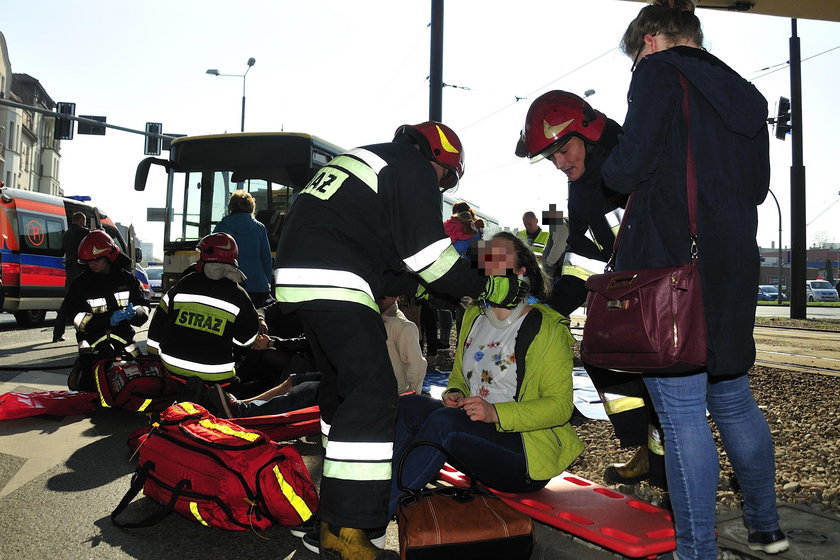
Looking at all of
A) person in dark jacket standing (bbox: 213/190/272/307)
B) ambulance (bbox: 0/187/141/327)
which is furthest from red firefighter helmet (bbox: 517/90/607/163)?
ambulance (bbox: 0/187/141/327)

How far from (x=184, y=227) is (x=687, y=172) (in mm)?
8804

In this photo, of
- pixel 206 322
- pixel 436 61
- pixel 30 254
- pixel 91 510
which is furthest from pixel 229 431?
pixel 30 254

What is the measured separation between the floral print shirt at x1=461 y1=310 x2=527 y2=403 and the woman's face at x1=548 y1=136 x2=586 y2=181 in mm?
692

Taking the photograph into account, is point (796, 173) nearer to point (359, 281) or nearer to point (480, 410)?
point (480, 410)

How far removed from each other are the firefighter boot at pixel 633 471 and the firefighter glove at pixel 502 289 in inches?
42.2

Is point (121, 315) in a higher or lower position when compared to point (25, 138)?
lower

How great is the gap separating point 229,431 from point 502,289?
1.46 metres

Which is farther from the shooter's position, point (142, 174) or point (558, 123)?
point (142, 174)

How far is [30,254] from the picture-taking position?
45.1 ft

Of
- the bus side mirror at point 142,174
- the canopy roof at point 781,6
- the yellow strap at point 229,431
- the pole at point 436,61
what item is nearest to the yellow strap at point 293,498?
the yellow strap at point 229,431

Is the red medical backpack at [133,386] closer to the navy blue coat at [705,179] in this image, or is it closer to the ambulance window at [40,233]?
the navy blue coat at [705,179]

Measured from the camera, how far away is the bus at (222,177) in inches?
372

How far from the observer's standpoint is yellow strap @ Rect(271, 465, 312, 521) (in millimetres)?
3000

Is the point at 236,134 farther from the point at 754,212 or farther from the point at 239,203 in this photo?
the point at 754,212
